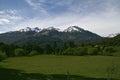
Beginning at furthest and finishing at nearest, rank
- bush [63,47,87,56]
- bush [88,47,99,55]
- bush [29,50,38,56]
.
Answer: bush [88,47,99,55] < bush [29,50,38,56] < bush [63,47,87,56]

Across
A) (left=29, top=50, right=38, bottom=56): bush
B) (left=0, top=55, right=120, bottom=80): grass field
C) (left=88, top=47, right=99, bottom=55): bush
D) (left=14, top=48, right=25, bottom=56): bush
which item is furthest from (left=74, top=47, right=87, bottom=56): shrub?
(left=0, top=55, right=120, bottom=80): grass field

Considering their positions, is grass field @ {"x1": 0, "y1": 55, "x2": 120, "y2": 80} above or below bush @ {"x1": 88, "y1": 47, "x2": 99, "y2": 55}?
below

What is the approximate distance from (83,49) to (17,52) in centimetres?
4671

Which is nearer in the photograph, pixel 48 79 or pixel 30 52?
pixel 48 79

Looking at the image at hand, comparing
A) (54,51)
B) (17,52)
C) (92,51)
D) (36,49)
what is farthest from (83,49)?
(17,52)

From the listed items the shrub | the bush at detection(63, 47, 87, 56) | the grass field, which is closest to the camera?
the grass field

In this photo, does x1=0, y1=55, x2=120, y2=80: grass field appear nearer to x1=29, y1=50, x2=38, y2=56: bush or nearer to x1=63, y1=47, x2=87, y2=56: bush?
x1=63, y1=47, x2=87, y2=56: bush

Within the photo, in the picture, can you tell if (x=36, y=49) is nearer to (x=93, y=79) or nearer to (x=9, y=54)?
(x=9, y=54)

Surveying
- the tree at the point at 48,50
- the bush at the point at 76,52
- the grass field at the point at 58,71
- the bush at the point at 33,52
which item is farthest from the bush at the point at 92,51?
the grass field at the point at 58,71

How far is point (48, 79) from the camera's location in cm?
4738

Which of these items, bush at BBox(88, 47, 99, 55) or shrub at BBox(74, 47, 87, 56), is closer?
shrub at BBox(74, 47, 87, 56)

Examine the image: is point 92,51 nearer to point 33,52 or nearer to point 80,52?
point 80,52

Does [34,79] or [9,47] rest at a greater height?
[9,47]

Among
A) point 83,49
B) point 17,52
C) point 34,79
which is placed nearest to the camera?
point 34,79
